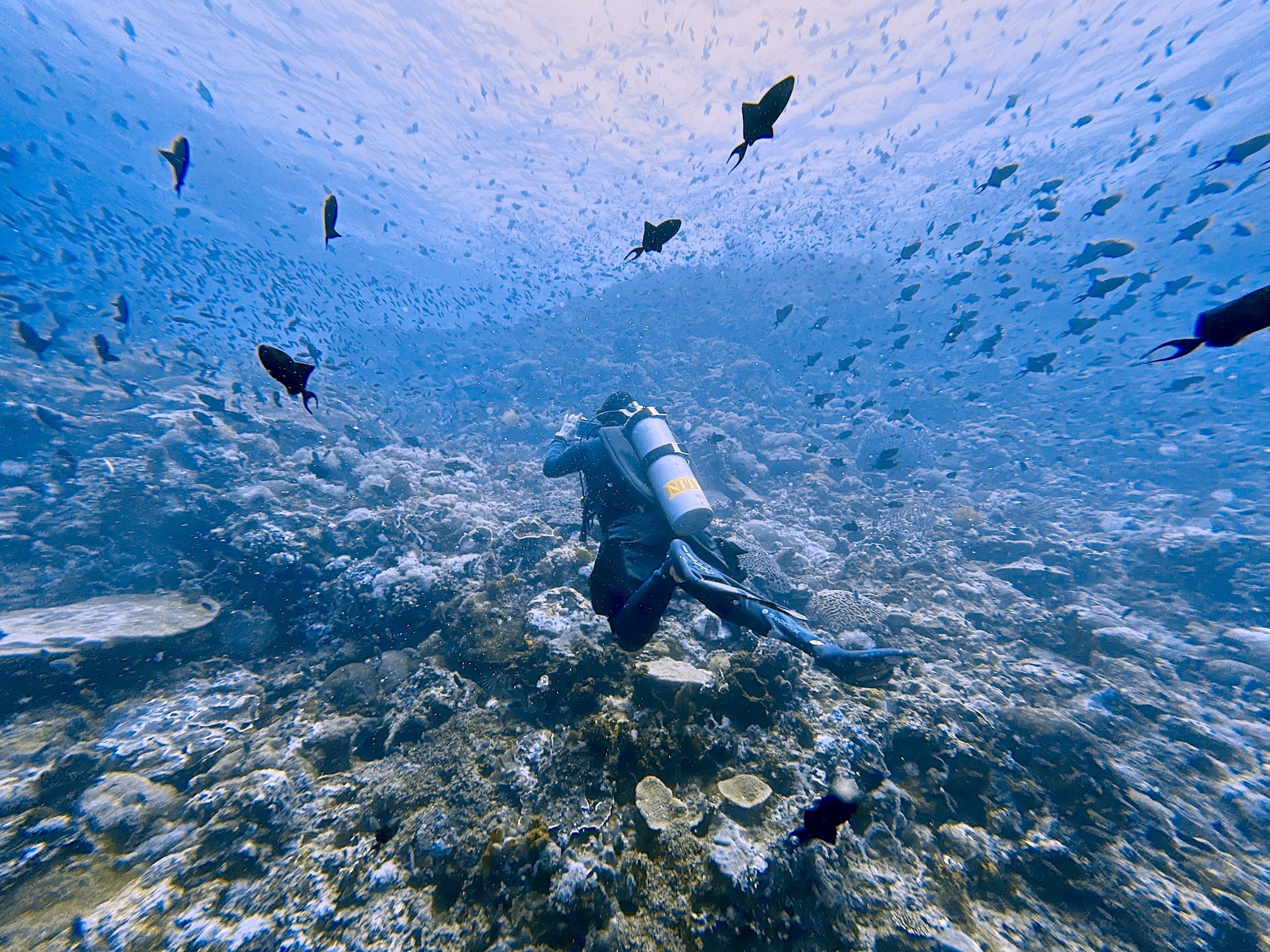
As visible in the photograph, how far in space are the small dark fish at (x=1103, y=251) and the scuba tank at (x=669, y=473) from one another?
8165mm

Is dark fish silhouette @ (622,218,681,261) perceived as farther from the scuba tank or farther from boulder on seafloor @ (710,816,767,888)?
boulder on seafloor @ (710,816,767,888)

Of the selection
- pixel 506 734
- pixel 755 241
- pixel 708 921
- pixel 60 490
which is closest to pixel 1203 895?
pixel 708 921

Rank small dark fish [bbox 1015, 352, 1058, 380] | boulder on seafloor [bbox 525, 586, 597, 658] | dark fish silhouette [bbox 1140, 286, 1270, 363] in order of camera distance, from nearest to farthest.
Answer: dark fish silhouette [bbox 1140, 286, 1270, 363], boulder on seafloor [bbox 525, 586, 597, 658], small dark fish [bbox 1015, 352, 1058, 380]

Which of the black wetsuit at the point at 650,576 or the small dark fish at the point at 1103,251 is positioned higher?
the small dark fish at the point at 1103,251

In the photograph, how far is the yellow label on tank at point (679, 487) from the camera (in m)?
5.00

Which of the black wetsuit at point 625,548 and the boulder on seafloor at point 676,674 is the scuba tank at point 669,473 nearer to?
the black wetsuit at point 625,548

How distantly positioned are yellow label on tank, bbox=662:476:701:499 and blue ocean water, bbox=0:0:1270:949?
1424 millimetres

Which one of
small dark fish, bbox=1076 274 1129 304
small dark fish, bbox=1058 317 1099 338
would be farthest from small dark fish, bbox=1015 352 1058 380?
small dark fish, bbox=1076 274 1129 304

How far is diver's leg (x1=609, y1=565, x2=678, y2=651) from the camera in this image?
3.85 meters

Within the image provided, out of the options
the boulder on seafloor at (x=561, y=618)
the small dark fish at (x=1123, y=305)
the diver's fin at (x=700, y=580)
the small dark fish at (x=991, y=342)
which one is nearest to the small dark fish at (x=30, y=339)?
the boulder on seafloor at (x=561, y=618)

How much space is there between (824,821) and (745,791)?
62cm

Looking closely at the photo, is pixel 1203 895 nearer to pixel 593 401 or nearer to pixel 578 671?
pixel 578 671

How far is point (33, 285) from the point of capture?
13.0m

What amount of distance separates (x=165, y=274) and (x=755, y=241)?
3822 centimetres
